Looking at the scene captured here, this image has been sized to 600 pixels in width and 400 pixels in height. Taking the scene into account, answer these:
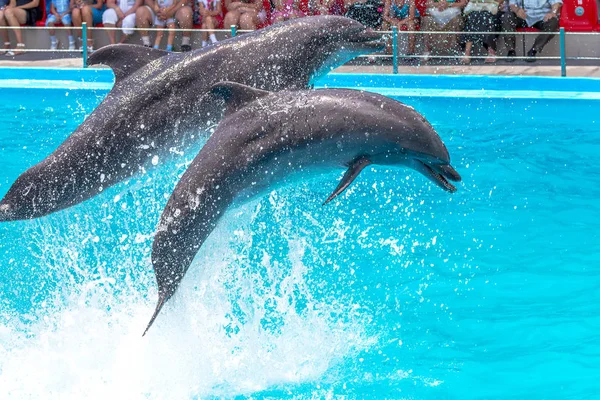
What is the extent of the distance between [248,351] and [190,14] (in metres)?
11.1

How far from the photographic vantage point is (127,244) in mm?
9461

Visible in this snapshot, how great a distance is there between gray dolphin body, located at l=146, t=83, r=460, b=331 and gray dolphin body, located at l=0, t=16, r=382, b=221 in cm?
52

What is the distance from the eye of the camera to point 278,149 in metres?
5.56

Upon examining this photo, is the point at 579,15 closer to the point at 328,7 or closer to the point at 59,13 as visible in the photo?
the point at 328,7

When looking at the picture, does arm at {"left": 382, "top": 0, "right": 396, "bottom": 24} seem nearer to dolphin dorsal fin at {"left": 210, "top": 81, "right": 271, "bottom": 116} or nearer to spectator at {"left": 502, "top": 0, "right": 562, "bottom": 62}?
spectator at {"left": 502, "top": 0, "right": 562, "bottom": 62}

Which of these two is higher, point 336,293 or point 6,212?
point 6,212

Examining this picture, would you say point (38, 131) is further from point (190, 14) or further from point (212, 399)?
point (212, 399)

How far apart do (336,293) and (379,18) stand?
352 inches

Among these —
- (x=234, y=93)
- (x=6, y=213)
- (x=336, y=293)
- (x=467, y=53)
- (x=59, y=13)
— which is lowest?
(x=336, y=293)

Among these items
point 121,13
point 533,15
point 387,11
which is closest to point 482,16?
point 533,15

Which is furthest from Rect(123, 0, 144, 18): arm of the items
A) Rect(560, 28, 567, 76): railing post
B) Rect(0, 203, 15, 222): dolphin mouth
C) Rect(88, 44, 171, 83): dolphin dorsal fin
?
Rect(0, 203, 15, 222): dolphin mouth

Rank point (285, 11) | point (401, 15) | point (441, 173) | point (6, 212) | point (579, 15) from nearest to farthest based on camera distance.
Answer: point (441, 173), point (6, 212), point (285, 11), point (401, 15), point (579, 15)

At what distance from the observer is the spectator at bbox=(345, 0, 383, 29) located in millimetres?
16016

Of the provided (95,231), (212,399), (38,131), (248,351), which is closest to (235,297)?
(248,351)
